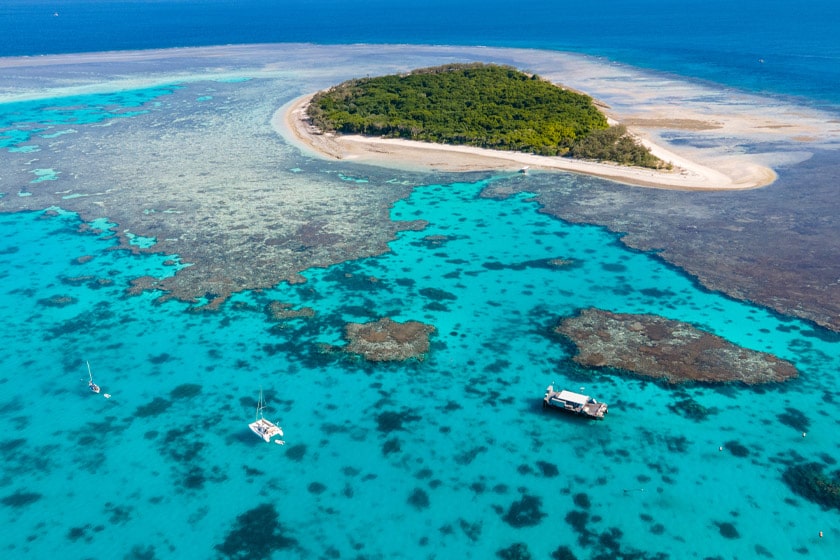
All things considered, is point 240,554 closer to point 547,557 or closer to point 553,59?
point 547,557

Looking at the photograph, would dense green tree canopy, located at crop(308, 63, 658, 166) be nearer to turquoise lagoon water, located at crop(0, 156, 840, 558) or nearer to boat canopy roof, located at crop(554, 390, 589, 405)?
turquoise lagoon water, located at crop(0, 156, 840, 558)

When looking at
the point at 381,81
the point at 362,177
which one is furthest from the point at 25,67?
the point at 362,177

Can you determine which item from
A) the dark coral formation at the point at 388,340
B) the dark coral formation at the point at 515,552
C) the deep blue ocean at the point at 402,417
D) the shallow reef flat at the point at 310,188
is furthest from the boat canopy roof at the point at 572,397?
the shallow reef flat at the point at 310,188

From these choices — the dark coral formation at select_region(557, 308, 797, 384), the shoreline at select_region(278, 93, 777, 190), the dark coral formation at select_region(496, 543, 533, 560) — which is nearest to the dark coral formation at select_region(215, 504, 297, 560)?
the dark coral formation at select_region(496, 543, 533, 560)

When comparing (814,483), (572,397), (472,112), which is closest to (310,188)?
(472,112)

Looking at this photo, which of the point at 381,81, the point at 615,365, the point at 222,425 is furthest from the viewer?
the point at 381,81
